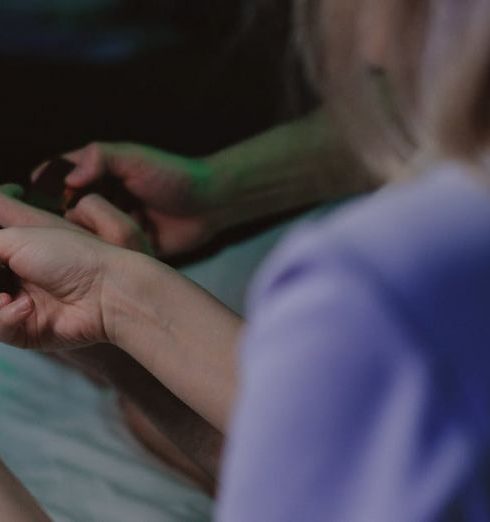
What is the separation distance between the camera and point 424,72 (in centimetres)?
41

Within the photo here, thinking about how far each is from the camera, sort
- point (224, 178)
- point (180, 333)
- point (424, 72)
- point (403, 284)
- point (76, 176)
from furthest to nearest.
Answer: point (224, 178)
point (76, 176)
point (180, 333)
point (424, 72)
point (403, 284)

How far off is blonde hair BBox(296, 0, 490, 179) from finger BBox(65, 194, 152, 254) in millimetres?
284

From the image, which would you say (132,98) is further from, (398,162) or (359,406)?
(359,406)

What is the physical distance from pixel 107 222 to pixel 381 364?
546 mm

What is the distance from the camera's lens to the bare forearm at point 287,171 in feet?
3.37

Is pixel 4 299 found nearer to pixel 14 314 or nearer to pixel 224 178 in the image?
pixel 14 314

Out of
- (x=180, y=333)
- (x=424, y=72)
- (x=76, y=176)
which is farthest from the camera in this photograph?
(x=76, y=176)

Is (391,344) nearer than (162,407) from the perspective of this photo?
Yes

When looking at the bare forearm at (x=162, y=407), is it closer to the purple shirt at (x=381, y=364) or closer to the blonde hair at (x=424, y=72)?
the blonde hair at (x=424, y=72)

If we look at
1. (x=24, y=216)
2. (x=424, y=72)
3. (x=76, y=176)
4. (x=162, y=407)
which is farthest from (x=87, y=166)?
(x=424, y=72)

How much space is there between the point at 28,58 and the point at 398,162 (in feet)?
2.02

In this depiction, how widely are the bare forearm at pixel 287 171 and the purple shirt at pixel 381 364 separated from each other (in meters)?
0.69

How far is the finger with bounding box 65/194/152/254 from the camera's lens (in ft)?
2.72

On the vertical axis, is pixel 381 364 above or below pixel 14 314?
A: above
